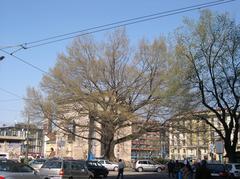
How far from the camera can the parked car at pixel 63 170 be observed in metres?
22.8

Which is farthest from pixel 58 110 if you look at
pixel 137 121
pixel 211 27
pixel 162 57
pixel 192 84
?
pixel 211 27

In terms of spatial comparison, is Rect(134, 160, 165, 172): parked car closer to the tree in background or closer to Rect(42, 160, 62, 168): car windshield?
the tree in background

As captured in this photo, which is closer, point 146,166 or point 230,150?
point 230,150

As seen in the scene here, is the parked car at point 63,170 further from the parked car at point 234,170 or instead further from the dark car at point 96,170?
the dark car at point 96,170

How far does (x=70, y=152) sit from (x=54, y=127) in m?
46.6

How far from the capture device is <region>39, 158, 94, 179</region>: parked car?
74.9 ft

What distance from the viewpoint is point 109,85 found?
52625mm

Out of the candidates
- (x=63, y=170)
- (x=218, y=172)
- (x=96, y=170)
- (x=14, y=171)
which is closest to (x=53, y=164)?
(x=63, y=170)

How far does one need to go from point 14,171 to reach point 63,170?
7.42 meters

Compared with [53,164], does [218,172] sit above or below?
below

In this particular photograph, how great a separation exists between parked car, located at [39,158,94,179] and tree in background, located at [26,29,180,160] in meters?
26.3

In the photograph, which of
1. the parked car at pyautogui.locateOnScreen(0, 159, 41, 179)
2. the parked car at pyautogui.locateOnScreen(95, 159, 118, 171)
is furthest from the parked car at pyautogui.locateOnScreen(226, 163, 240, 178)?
the parked car at pyautogui.locateOnScreen(95, 159, 118, 171)

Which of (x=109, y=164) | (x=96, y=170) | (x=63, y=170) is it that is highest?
(x=63, y=170)

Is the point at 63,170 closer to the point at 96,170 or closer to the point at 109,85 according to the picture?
the point at 96,170
